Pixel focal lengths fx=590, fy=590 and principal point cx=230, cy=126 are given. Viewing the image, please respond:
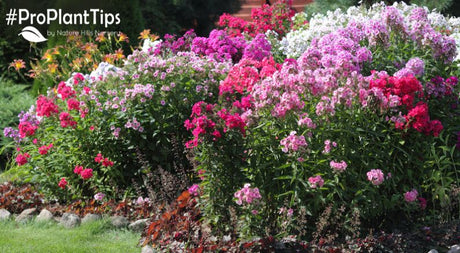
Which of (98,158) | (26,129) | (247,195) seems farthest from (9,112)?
(247,195)

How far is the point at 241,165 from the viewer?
161 inches

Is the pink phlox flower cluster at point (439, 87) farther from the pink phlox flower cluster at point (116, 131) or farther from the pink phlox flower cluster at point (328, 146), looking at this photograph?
the pink phlox flower cluster at point (116, 131)

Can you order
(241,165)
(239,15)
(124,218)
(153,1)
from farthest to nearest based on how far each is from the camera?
(239,15) → (153,1) → (124,218) → (241,165)

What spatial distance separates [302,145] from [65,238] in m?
2.09

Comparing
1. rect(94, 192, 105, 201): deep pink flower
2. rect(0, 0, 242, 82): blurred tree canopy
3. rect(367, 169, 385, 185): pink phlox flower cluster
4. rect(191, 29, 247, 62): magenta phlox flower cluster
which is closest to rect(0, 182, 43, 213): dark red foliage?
rect(94, 192, 105, 201): deep pink flower

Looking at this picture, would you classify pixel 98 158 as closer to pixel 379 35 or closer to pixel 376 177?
pixel 376 177

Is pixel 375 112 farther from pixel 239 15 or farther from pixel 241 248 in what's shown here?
pixel 239 15

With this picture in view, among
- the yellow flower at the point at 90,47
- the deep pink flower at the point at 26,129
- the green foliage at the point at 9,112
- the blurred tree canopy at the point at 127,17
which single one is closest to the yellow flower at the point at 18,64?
the blurred tree canopy at the point at 127,17

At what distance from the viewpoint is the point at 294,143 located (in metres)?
3.87

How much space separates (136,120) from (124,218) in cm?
89

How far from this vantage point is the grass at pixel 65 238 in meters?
4.42

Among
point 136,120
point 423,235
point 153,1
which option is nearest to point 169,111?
point 136,120

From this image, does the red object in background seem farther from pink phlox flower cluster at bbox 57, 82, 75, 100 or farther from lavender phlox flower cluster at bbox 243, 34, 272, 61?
pink phlox flower cluster at bbox 57, 82, 75, 100

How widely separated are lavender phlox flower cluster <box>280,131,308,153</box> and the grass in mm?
1351
